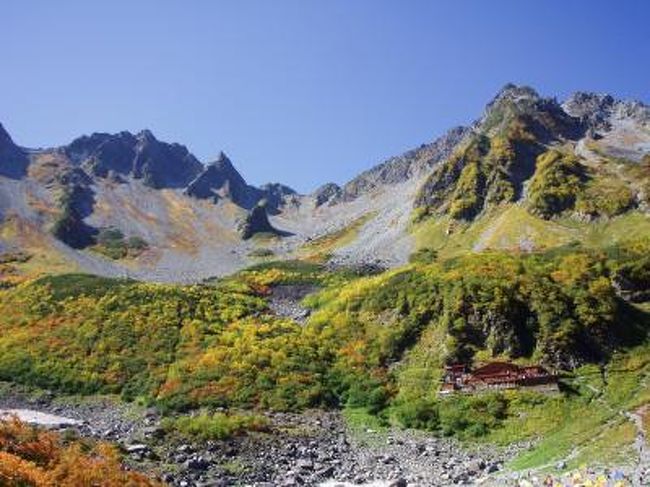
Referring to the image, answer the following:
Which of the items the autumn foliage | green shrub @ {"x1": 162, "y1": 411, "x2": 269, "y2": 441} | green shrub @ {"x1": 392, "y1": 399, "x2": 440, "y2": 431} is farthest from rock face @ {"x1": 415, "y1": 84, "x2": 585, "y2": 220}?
the autumn foliage

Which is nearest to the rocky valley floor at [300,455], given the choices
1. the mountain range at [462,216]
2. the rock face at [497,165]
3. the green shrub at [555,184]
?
the mountain range at [462,216]

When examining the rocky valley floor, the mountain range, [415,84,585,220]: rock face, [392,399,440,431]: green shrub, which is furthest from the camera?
[415,84,585,220]: rock face

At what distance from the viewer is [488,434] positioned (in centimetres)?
4484

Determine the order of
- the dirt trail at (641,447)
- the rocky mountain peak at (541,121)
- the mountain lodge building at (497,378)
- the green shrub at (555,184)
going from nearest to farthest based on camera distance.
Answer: the dirt trail at (641,447), the mountain lodge building at (497,378), the green shrub at (555,184), the rocky mountain peak at (541,121)

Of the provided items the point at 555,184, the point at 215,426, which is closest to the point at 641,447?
the point at 215,426

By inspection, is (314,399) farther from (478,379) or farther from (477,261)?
(477,261)

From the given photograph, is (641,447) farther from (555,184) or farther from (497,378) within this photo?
(555,184)

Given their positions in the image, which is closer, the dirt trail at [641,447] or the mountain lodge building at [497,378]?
the dirt trail at [641,447]

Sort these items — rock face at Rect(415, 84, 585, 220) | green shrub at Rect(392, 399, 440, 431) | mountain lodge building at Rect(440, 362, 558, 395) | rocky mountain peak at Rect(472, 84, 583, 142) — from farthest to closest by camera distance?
rocky mountain peak at Rect(472, 84, 583, 142) → rock face at Rect(415, 84, 585, 220) → mountain lodge building at Rect(440, 362, 558, 395) → green shrub at Rect(392, 399, 440, 431)

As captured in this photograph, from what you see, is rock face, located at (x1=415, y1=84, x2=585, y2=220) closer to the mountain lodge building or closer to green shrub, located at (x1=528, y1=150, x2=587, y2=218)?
green shrub, located at (x1=528, y1=150, x2=587, y2=218)

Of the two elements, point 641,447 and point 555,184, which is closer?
point 641,447

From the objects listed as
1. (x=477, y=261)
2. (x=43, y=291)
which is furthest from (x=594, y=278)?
(x=43, y=291)

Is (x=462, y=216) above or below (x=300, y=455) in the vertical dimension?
above

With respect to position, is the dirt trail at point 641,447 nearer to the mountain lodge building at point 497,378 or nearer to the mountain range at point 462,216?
the mountain lodge building at point 497,378
